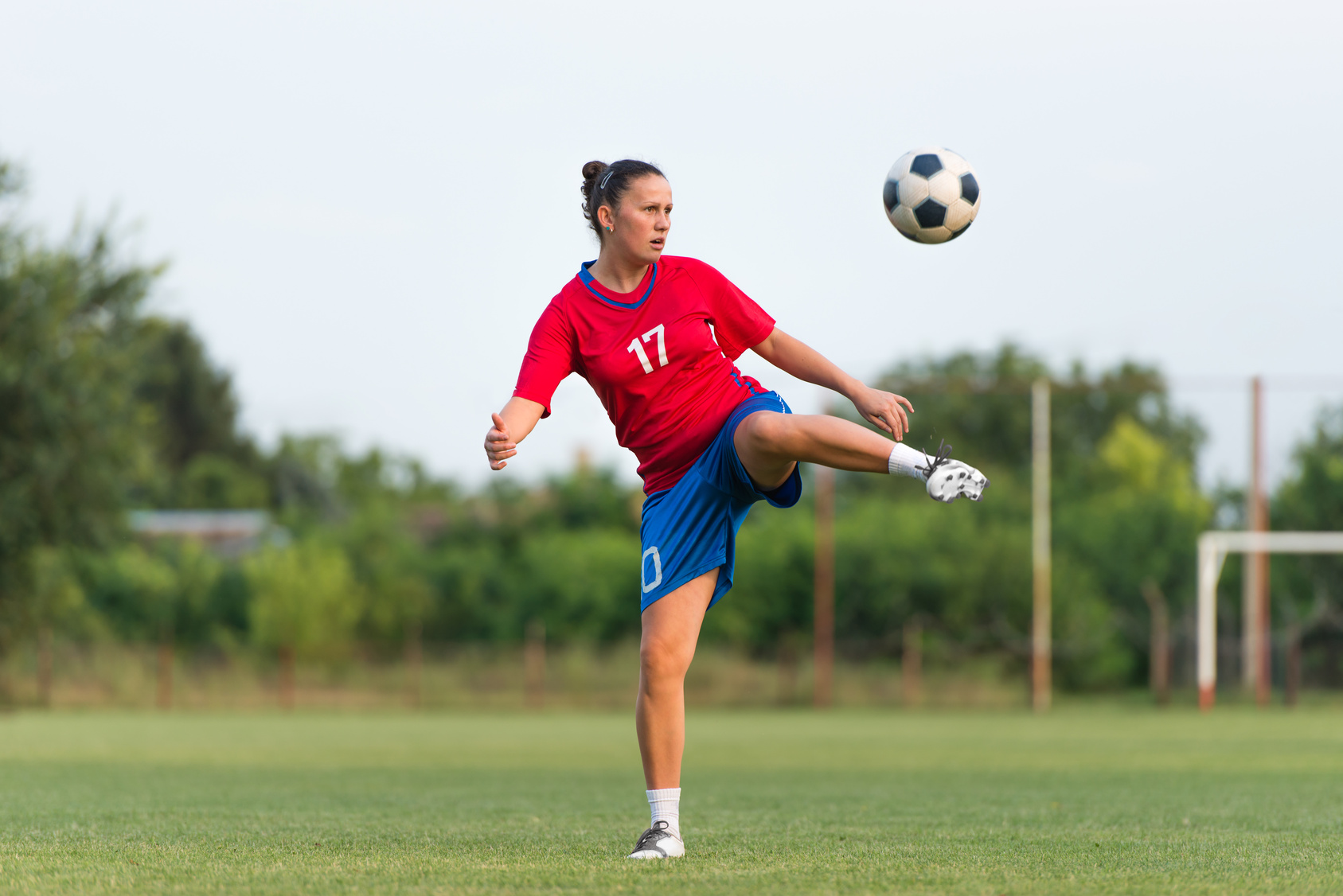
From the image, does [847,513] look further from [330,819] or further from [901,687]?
[330,819]

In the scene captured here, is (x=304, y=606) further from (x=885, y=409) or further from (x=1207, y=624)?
(x=885, y=409)

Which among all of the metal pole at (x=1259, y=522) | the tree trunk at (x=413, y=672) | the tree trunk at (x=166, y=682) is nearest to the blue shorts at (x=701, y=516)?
the metal pole at (x=1259, y=522)

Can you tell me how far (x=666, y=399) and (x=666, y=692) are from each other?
989 millimetres

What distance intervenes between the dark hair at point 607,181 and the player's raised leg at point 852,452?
37.8 inches

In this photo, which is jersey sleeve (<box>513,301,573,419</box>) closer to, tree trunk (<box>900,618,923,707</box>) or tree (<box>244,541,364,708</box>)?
tree trunk (<box>900,618,923,707</box>)

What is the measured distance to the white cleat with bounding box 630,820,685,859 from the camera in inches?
179

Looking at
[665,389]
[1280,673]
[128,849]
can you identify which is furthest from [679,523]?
[1280,673]

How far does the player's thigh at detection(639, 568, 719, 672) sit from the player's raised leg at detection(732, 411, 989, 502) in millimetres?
579

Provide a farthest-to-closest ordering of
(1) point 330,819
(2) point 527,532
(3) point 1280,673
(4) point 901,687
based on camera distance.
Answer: (2) point 527,532, (4) point 901,687, (3) point 1280,673, (1) point 330,819

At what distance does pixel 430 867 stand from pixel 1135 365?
49.5m

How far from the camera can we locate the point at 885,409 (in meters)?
4.54

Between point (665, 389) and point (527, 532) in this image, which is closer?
point (665, 389)

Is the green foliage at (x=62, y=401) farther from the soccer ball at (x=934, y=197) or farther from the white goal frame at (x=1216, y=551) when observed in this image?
the white goal frame at (x=1216, y=551)

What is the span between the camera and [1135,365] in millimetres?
50594
